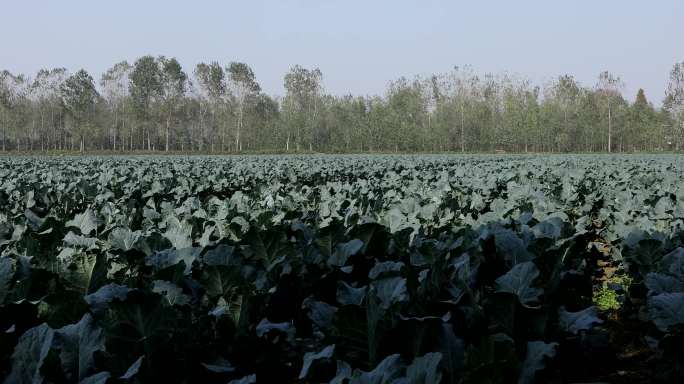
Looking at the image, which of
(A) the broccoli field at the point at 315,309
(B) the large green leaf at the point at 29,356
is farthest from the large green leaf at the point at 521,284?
(B) the large green leaf at the point at 29,356

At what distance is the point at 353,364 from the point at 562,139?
75.9 meters

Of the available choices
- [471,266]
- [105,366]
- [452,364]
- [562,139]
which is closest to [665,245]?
[471,266]

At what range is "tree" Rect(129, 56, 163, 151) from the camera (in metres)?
72.0

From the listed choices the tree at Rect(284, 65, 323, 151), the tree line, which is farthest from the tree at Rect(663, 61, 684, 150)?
the tree at Rect(284, 65, 323, 151)

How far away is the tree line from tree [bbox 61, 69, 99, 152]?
0.40 ft

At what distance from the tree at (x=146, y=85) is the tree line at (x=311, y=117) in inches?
5.0

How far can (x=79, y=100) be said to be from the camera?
226 ft

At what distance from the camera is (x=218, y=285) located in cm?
187

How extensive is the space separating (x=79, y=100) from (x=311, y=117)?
29054 millimetres

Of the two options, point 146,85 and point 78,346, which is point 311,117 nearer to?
point 146,85

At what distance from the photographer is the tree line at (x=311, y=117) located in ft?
230

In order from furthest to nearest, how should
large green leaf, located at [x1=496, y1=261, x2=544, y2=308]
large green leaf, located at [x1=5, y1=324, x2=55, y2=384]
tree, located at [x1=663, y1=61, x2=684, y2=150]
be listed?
1. tree, located at [x1=663, y1=61, x2=684, y2=150]
2. large green leaf, located at [x1=496, y1=261, x2=544, y2=308]
3. large green leaf, located at [x1=5, y1=324, x2=55, y2=384]

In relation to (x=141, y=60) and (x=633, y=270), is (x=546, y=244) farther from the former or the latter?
(x=141, y=60)

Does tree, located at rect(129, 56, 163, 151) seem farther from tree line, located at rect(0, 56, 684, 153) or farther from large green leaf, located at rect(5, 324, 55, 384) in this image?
large green leaf, located at rect(5, 324, 55, 384)
